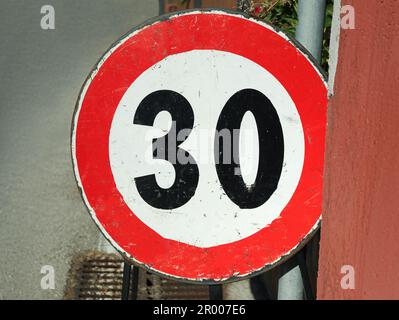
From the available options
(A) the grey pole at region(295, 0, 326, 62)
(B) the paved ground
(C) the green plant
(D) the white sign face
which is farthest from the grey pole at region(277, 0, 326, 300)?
(B) the paved ground

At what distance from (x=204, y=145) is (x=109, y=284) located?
3.77 meters

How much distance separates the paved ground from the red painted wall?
147 inches

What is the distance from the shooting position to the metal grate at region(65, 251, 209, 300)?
18.1 ft

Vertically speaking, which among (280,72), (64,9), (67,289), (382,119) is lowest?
(67,289)

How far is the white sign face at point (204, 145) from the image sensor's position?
2096mm

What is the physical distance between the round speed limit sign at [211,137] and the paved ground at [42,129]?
11.8 feet

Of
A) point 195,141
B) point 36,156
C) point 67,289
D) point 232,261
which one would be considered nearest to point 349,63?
point 195,141

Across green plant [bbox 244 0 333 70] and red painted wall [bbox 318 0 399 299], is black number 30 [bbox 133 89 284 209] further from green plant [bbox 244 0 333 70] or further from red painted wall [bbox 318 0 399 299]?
green plant [bbox 244 0 333 70]

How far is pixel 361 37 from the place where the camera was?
2111 mm

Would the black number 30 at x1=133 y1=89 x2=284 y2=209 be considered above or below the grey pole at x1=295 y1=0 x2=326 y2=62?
below

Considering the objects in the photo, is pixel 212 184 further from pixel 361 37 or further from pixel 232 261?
pixel 361 37

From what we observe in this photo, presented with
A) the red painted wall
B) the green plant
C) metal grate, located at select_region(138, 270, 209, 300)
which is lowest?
metal grate, located at select_region(138, 270, 209, 300)

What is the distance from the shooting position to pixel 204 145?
2.08m
